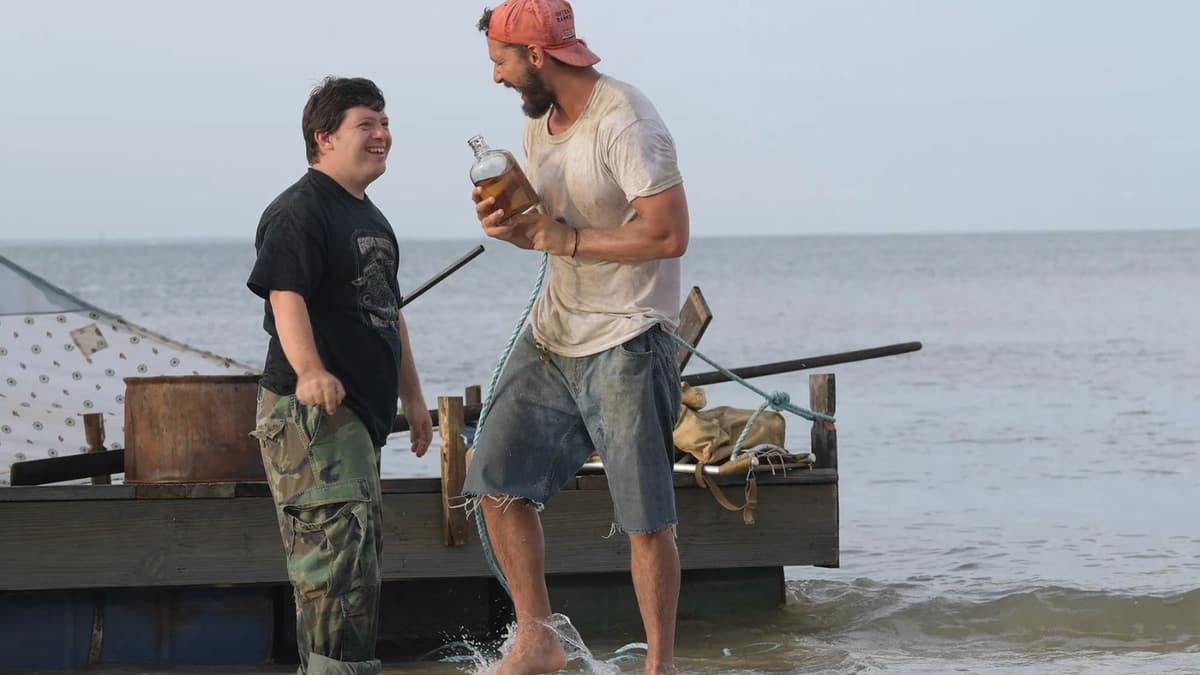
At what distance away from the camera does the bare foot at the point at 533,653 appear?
5031mm

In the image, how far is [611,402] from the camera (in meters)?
4.80

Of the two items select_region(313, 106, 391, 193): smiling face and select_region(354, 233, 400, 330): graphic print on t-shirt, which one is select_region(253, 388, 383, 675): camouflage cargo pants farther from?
select_region(313, 106, 391, 193): smiling face

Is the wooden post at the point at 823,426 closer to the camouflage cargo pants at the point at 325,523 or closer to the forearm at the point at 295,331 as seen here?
the camouflage cargo pants at the point at 325,523

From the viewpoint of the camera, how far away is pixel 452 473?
6.35 metres

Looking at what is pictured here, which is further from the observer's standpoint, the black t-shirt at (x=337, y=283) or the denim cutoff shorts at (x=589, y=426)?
the denim cutoff shorts at (x=589, y=426)

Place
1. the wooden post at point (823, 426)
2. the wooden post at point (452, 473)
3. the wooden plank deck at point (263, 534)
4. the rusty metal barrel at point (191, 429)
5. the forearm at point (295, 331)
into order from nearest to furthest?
the forearm at point (295, 331), the rusty metal barrel at point (191, 429), the wooden plank deck at point (263, 534), the wooden post at point (452, 473), the wooden post at point (823, 426)

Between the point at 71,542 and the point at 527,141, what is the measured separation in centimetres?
248

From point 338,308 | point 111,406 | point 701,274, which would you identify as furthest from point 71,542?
point 701,274

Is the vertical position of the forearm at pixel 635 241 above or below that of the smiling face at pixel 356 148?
below

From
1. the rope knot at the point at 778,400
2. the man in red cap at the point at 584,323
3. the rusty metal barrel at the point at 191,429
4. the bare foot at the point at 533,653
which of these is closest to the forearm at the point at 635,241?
the man in red cap at the point at 584,323

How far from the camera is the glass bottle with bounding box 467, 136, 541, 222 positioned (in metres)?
4.59

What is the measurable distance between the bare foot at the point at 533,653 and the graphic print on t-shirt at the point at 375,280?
114cm

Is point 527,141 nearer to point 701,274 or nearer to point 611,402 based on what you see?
point 611,402

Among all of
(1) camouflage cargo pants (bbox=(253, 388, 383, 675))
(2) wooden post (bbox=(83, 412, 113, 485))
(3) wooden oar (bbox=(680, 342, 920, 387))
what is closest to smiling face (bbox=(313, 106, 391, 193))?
(1) camouflage cargo pants (bbox=(253, 388, 383, 675))
